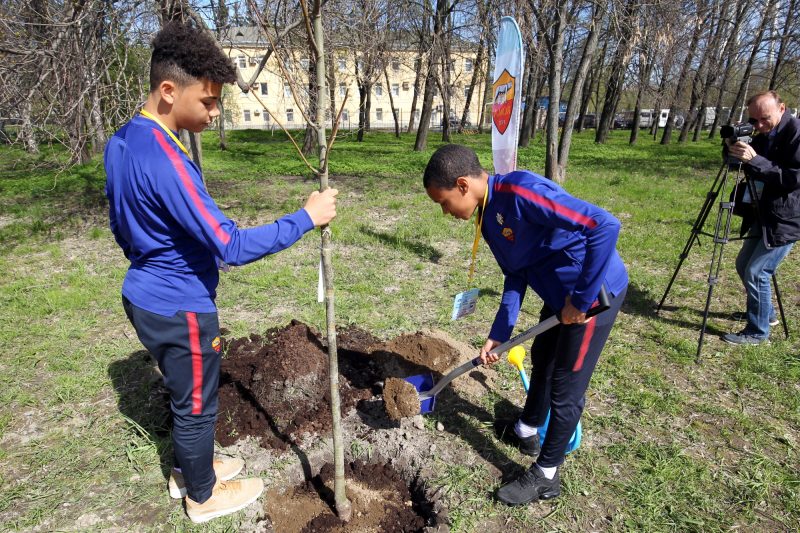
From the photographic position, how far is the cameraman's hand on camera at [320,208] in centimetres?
179

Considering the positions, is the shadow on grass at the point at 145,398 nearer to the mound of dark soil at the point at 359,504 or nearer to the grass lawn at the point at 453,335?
the grass lawn at the point at 453,335

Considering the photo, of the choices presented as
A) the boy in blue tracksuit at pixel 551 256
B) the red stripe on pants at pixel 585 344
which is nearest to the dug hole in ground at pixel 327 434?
the boy in blue tracksuit at pixel 551 256

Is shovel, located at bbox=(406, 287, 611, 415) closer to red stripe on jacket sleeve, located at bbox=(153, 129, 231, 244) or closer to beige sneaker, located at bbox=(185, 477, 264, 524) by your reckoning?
beige sneaker, located at bbox=(185, 477, 264, 524)

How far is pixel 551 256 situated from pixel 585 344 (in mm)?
442

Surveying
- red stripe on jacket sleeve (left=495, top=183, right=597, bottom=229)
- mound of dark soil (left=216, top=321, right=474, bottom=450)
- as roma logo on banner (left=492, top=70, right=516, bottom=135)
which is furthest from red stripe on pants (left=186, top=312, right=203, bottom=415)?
as roma logo on banner (left=492, top=70, right=516, bottom=135)

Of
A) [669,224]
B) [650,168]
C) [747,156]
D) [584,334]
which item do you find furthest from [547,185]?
[650,168]

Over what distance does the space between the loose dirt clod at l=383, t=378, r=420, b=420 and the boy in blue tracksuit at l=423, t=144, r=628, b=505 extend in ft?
2.24

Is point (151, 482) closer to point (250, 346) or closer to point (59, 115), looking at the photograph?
point (250, 346)

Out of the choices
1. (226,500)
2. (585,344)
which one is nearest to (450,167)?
(585,344)

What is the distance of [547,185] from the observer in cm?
202

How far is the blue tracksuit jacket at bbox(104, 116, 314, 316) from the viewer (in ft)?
5.48

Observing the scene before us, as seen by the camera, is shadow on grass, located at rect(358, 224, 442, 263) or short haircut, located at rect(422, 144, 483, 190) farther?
shadow on grass, located at rect(358, 224, 442, 263)

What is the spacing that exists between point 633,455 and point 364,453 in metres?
1.61

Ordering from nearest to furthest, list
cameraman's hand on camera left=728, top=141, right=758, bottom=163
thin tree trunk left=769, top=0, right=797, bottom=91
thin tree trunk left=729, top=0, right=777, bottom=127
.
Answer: cameraman's hand on camera left=728, top=141, right=758, bottom=163 → thin tree trunk left=769, top=0, right=797, bottom=91 → thin tree trunk left=729, top=0, right=777, bottom=127
